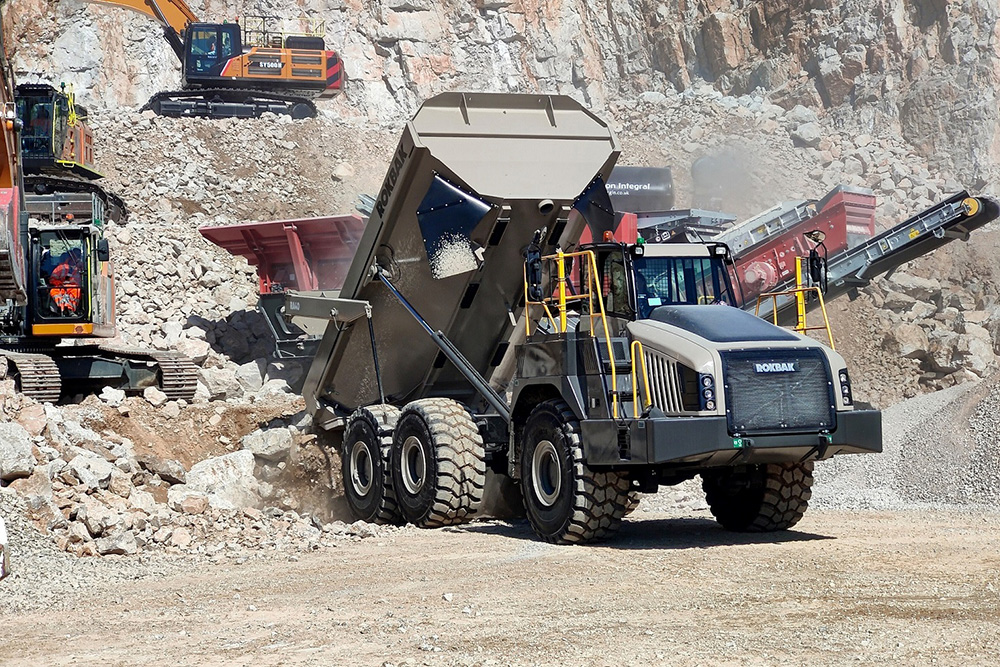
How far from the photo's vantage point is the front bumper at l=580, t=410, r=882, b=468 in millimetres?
7910

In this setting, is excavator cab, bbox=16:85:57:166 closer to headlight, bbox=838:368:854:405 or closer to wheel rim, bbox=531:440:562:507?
wheel rim, bbox=531:440:562:507

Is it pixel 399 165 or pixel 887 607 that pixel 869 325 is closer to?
pixel 399 165

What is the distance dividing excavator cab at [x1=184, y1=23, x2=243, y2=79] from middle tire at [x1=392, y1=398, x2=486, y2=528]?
29.5 m

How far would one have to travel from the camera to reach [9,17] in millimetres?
43750

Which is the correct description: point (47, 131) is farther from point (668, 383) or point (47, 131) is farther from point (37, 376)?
point (668, 383)

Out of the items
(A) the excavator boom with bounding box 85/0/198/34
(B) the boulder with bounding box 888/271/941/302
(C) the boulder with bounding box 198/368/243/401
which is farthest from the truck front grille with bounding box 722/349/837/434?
(A) the excavator boom with bounding box 85/0/198/34

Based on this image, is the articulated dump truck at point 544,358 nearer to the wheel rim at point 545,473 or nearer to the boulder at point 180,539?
the wheel rim at point 545,473

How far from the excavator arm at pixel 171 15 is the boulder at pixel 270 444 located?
2802cm

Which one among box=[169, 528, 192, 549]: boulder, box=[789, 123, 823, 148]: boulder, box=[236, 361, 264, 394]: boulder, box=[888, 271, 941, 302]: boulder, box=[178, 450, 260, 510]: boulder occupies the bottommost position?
box=[169, 528, 192, 549]: boulder

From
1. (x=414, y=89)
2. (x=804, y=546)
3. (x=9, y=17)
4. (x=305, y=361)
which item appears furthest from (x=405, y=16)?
(x=804, y=546)

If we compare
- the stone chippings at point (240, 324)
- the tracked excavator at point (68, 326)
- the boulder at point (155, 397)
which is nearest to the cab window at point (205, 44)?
the stone chippings at point (240, 324)

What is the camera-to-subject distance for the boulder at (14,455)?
9.17 meters

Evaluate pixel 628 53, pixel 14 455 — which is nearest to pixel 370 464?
pixel 14 455

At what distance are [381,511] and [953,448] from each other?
577cm
